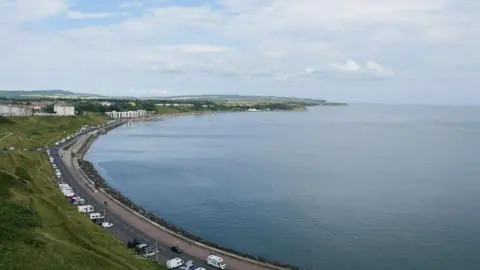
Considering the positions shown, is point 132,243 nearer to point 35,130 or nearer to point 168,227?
point 168,227

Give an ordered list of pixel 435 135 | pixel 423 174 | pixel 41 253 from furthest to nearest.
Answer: pixel 435 135
pixel 423 174
pixel 41 253

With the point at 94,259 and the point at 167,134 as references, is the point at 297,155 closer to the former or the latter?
the point at 167,134

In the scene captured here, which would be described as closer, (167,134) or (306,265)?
(306,265)

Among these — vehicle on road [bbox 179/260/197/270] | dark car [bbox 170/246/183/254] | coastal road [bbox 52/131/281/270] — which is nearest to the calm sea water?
coastal road [bbox 52/131/281/270]

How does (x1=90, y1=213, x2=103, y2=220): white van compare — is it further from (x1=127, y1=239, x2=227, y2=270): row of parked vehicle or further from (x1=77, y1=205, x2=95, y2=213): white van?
(x1=127, y1=239, x2=227, y2=270): row of parked vehicle

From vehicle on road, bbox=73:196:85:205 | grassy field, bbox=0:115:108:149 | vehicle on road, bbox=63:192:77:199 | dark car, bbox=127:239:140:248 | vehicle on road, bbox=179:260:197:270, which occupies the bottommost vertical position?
vehicle on road, bbox=179:260:197:270

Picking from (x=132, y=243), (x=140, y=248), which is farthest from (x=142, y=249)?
(x=132, y=243)

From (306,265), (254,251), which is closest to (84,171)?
(254,251)
